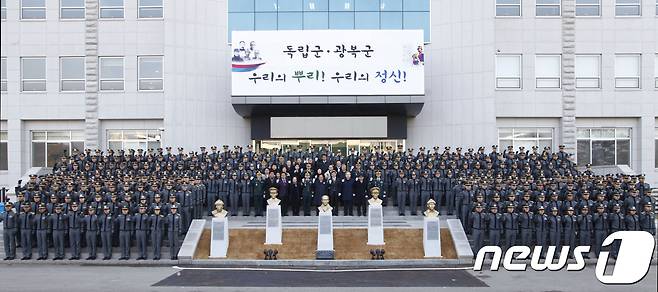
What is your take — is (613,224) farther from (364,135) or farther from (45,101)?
(45,101)

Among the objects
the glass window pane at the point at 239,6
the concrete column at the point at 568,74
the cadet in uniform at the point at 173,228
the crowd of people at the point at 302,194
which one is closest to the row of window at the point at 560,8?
the concrete column at the point at 568,74

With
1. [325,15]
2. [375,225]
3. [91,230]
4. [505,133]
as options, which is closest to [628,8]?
[505,133]

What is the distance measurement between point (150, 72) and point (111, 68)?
205cm

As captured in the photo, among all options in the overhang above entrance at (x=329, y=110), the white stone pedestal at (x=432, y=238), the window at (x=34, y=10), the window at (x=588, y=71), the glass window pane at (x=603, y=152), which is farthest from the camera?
the glass window pane at (x=603, y=152)

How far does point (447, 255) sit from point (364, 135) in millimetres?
13410

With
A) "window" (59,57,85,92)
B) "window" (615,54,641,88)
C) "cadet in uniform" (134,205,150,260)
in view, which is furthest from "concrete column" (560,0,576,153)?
"window" (59,57,85,92)

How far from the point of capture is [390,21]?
3353 centimetres

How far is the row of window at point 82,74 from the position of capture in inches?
1329

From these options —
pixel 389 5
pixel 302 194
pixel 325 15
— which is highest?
pixel 389 5

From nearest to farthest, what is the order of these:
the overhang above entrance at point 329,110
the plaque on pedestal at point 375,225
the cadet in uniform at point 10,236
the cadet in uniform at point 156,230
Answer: the cadet in uniform at point 156,230 → the cadet in uniform at point 10,236 → the plaque on pedestal at point 375,225 → the overhang above entrance at point 329,110

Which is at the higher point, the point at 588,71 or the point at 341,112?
the point at 588,71

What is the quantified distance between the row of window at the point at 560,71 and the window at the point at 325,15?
4.89 m

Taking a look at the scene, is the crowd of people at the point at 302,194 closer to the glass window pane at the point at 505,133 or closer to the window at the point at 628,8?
the glass window pane at the point at 505,133

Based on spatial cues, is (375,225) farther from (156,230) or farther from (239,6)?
(239,6)
